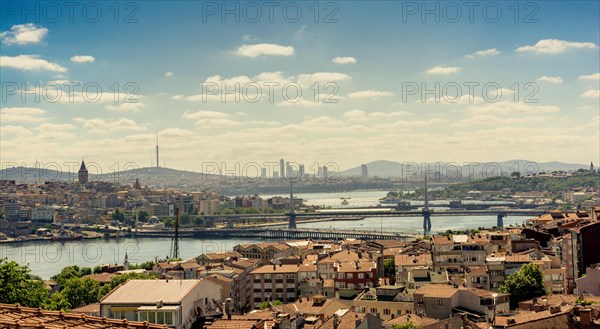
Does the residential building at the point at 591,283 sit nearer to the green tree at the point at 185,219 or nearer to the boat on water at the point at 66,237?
the boat on water at the point at 66,237

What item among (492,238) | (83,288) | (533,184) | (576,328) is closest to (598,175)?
(533,184)

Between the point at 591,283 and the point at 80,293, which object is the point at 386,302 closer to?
the point at 591,283

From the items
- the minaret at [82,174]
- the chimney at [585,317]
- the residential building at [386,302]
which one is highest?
the minaret at [82,174]

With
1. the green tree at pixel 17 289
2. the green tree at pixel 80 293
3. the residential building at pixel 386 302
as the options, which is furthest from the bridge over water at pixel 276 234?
the green tree at pixel 17 289

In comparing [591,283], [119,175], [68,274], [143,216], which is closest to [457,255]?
[591,283]

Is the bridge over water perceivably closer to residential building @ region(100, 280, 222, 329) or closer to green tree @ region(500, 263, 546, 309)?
green tree @ region(500, 263, 546, 309)

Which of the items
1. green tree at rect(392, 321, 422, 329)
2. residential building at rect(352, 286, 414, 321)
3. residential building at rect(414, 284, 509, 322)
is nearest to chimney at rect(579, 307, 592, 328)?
green tree at rect(392, 321, 422, 329)

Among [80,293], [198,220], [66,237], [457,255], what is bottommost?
[66,237]
